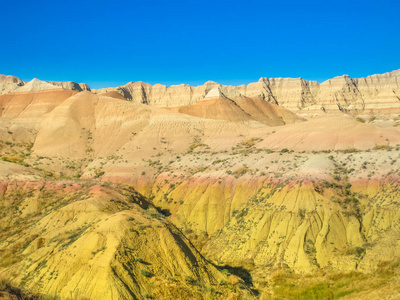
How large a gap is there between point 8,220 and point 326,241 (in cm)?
2739

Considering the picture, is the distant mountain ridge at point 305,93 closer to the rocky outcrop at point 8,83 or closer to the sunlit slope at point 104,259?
the rocky outcrop at point 8,83

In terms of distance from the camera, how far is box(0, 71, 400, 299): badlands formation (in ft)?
67.3

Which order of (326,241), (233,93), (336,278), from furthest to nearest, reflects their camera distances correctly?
(233,93) < (326,241) < (336,278)

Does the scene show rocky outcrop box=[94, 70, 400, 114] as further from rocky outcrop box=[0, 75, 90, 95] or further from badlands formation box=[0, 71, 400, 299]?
badlands formation box=[0, 71, 400, 299]

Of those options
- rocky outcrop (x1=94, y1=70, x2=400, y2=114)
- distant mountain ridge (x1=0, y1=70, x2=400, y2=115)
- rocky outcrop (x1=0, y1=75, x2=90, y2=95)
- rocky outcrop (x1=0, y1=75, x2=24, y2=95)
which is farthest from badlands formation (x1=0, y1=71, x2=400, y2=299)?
rocky outcrop (x1=94, y1=70, x2=400, y2=114)

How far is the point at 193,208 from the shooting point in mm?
37938

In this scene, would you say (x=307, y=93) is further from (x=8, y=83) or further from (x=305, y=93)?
(x=8, y=83)

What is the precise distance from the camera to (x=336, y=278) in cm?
2466

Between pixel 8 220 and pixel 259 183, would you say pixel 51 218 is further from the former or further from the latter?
pixel 259 183

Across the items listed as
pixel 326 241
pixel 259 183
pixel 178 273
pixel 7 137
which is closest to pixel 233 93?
pixel 7 137

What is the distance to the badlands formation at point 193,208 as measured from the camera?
20.5m

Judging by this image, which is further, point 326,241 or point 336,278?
point 326,241

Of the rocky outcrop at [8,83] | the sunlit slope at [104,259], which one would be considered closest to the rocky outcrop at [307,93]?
the rocky outcrop at [8,83]

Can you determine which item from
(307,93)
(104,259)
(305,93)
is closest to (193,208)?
(104,259)
